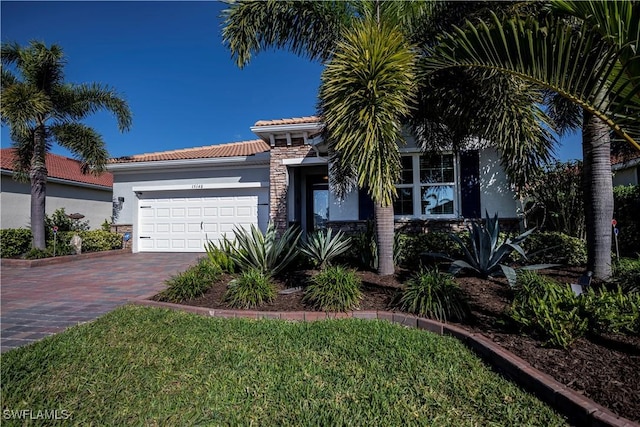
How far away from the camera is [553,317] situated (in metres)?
3.18

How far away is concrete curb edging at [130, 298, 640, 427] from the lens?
7.07 feet

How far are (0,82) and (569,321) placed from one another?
16.6m

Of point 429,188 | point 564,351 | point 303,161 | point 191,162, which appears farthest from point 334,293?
point 191,162

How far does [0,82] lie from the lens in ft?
35.3

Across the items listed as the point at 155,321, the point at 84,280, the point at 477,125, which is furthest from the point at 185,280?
the point at 477,125

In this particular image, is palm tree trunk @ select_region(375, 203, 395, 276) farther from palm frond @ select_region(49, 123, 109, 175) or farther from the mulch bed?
palm frond @ select_region(49, 123, 109, 175)

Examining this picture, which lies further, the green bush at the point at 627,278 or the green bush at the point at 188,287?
the green bush at the point at 188,287

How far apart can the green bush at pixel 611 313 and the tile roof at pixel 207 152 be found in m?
11.7

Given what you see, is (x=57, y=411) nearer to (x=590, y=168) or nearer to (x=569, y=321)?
(x=569, y=321)

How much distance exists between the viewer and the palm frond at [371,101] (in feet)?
13.5

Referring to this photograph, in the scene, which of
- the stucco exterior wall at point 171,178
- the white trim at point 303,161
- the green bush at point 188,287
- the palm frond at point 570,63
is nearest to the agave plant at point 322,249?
the green bush at point 188,287

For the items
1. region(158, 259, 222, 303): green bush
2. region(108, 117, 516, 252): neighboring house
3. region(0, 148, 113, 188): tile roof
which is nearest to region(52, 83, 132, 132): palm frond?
region(108, 117, 516, 252): neighboring house

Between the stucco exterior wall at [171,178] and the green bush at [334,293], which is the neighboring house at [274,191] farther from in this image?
the green bush at [334,293]

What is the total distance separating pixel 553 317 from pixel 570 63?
248cm
